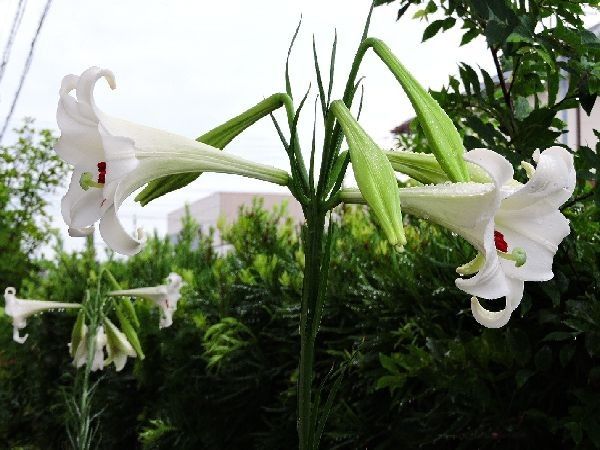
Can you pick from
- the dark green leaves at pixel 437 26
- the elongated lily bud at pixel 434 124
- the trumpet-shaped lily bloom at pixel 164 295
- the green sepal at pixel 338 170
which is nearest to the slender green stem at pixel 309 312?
the green sepal at pixel 338 170

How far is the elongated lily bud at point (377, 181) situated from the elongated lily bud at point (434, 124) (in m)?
0.07

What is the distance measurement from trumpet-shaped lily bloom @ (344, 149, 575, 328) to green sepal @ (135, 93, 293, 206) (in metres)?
0.21

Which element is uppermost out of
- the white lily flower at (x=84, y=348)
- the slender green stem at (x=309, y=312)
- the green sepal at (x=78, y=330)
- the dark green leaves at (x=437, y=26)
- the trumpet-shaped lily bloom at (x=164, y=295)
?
the dark green leaves at (x=437, y=26)

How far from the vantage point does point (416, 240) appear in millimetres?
2654

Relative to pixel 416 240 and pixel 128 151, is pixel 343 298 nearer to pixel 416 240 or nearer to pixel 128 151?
pixel 416 240

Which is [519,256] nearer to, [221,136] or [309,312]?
[309,312]

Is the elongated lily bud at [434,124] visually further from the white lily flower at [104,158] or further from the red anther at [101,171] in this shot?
the red anther at [101,171]

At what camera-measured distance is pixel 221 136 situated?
107cm

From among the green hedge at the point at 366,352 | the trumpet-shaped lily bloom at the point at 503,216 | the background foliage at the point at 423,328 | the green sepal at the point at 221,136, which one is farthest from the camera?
the green hedge at the point at 366,352

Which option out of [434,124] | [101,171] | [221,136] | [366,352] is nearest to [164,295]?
[366,352]

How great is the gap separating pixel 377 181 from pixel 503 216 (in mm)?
167

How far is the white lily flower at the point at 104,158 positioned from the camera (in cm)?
87

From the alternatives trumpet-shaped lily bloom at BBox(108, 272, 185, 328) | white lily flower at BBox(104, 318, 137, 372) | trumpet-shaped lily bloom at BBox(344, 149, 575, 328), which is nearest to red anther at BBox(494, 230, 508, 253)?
trumpet-shaped lily bloom at BBox(344, 149, 575, 328)

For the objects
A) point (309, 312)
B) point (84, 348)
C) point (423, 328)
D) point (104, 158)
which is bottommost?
point (84, 348)
